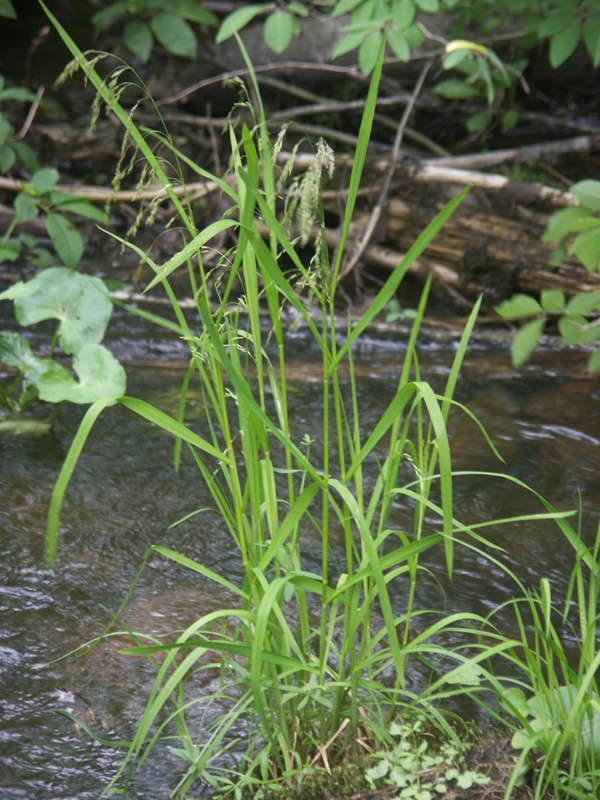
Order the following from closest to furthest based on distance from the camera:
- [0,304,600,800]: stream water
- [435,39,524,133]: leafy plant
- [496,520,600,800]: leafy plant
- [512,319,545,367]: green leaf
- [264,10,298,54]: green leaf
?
[496,520,600,800]: leafy plant < [0,304,600,800]: stream water < [512,319,545,367]: green leaf < [264,10,298,54]: green leaf < [435,39,524,133]: leafy plant

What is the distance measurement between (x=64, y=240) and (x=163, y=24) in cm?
214

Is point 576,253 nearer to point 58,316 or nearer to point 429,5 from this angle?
point 429,5

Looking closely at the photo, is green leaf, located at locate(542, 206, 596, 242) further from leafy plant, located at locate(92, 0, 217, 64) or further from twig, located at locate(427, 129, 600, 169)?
leafy plant, located at locate(92, 0, 217, 64)

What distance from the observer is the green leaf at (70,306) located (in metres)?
2.52

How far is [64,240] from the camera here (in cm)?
345

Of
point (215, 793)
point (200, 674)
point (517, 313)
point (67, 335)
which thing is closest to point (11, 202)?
point (67, 335)

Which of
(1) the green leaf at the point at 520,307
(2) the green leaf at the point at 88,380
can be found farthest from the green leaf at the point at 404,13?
(2) the green leaf at the point at 88,380

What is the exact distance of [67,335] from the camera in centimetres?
252

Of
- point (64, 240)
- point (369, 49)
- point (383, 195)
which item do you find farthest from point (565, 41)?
point (64, 240)

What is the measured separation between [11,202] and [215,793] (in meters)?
4.53

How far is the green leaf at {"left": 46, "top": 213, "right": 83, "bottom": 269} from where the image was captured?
11.3 feet

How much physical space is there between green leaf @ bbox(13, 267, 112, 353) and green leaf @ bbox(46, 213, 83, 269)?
2.86 feet

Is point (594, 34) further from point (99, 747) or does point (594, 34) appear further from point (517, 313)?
point (99, 747)

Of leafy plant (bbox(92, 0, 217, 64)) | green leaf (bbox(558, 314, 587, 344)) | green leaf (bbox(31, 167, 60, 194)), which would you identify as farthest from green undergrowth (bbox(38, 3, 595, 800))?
leafy plant (bbox(92, 0, 217, 64))
